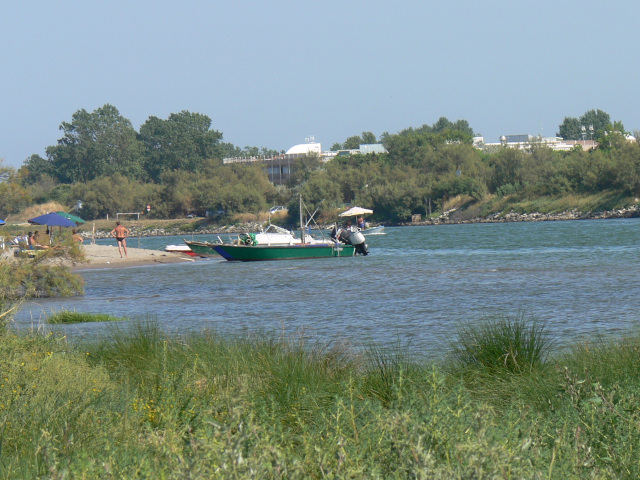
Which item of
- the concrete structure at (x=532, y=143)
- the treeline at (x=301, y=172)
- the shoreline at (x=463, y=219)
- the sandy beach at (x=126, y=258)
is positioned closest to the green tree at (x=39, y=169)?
the treeline at (x=301, y=172)

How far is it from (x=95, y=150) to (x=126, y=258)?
127985mm

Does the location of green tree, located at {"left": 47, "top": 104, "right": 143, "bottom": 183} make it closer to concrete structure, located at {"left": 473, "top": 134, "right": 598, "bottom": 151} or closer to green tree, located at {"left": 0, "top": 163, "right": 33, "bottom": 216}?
concrete structure, located at {"left": 473, "top": 134, "right": 598, "bottom": 151}

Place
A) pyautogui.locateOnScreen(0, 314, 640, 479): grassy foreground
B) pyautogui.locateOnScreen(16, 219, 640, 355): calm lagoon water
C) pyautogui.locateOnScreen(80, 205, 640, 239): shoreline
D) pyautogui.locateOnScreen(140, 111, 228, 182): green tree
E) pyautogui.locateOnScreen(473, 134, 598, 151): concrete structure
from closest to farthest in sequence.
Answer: pyautogui.locateOnScreen(0, 314, 640, 479): grassy foreground → pyautogui.locateOnScreen(16, 219, 640, 355): calm lagoon water → pyautogui.locateOnScreen(80, 205, 640, 239): shoreline → pyautogui.locateOnScreen(473, 134, 598, 151): concrete structure → pyautogui.locateOnScreen(140, 111, 228, 182): green tree

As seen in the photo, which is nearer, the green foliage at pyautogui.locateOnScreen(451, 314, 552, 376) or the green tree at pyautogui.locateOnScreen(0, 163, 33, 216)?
the green foliage at pyautogui.locateOnScreen(451, 314, 552, 376)

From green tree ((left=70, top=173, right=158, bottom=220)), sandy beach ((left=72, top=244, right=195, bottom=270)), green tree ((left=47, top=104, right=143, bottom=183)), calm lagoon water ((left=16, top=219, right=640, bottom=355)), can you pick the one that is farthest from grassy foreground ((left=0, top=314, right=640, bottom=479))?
green tree ((left=47, top=104, right=143, bottom=183))

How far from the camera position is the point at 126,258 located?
Answer: 1879 inches

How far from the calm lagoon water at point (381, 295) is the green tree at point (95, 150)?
5053 inches

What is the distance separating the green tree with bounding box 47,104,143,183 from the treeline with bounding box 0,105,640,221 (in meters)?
0.20

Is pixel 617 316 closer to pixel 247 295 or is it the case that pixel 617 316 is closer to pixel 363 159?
pixel 247 295

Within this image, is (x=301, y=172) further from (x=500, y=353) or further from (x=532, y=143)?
(x=500, y=353)

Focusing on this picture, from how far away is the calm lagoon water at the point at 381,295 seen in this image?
1736 cm

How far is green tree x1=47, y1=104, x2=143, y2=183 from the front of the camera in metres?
170

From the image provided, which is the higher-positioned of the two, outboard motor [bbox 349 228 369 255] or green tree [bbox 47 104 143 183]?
green tree [bbox 47 104 143 183]

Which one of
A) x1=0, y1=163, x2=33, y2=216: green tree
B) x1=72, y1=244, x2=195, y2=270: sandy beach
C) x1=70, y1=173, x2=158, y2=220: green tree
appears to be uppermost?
x1=70, y1=173, x2=158, y2=220: green tree
